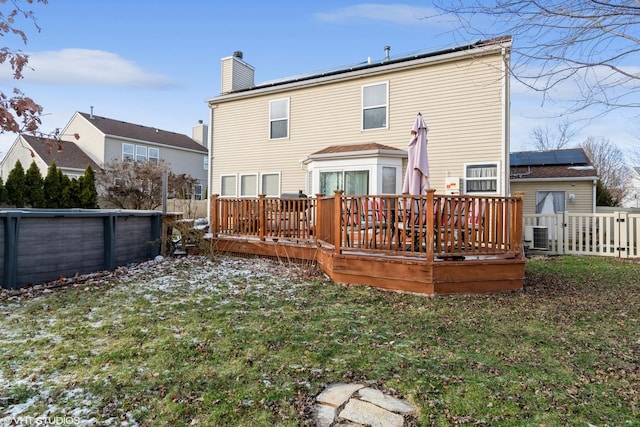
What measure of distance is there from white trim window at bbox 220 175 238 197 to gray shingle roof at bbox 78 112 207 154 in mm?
12505

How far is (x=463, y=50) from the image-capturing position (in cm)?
905

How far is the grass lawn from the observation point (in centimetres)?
230

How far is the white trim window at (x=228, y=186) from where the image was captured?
502 inches

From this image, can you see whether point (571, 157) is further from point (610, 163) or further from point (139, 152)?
point (139, 152)

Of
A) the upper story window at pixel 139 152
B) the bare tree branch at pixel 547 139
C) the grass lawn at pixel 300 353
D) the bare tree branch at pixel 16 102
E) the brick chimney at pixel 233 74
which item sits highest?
the bare tree branch at pixel 547 139

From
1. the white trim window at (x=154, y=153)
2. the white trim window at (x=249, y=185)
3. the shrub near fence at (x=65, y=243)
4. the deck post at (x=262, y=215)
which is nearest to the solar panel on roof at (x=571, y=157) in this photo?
the white trim window at (x=249, y=185)

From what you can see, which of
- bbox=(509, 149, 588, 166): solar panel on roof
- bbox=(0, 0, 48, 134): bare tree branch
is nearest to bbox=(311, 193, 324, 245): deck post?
bbox=(0, 0, 48, 134): bare tree branch

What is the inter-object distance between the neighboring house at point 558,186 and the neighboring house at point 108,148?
1837 centimetres

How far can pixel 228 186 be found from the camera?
13.0 m

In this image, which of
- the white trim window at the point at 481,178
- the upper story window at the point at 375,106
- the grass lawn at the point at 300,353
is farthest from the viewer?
the upper story window at the point at 375,106

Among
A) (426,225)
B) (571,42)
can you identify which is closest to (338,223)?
(426,225)

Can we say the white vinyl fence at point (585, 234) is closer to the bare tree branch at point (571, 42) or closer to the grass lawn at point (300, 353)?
the grass lawn at point (300, 353)

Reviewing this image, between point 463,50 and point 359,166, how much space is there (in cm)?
392

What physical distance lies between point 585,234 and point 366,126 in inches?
271
